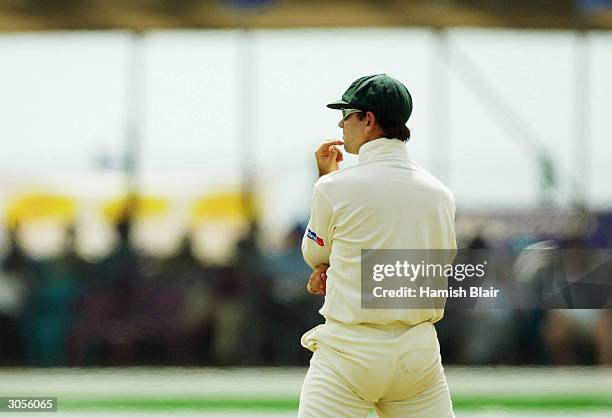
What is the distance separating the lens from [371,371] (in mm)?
3572

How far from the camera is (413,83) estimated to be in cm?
1374

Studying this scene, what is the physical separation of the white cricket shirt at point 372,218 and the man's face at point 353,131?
39mm

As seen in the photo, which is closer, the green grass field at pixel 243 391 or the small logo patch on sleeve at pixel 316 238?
the small logo patch on sleeve at pixel 316 238

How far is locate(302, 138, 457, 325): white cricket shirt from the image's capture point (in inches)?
141

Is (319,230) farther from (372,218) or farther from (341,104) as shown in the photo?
(341,104)

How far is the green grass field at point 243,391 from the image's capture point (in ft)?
30.8

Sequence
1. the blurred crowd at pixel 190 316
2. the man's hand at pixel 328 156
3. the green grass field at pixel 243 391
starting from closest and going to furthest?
the man's hand at pixel 328 156, the green grass field at pixel 243 391, the blurred crowd at pixel 190 316

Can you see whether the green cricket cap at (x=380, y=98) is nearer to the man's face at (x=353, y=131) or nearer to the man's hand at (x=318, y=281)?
the man's face at (x=353, y=131)

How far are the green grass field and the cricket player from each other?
4842 mm

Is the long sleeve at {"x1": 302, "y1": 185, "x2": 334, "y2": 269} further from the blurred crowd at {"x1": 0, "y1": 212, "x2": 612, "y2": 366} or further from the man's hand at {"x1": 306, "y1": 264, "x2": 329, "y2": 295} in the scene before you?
the blurred crowd at {"x1": 0, "y1": 212, "x2": 612, "y2": 366}

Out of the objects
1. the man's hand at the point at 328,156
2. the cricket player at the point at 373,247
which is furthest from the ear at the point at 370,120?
the man's hand at the point at 328,156

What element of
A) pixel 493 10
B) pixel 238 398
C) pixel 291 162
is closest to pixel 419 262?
pixel 238 398

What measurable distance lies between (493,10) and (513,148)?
5.18 ft

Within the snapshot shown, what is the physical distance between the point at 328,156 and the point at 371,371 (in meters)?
0.65
